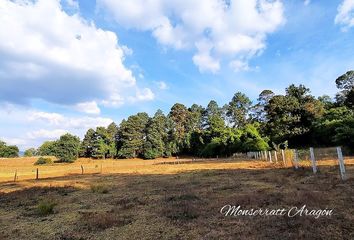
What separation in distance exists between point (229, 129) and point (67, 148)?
150 ft

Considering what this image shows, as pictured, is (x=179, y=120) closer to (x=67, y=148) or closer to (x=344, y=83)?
(x=67, y=148)

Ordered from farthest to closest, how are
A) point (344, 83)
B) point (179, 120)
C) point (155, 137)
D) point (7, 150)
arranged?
point (7, 150) → point (179, 120) → point (155, 137) → point (344, 83)

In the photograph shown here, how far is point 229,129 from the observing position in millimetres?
78500

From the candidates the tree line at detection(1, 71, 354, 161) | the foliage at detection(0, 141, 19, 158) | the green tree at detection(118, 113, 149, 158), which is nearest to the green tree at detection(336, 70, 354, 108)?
the tree line at detection(1, 71, 354, 161)

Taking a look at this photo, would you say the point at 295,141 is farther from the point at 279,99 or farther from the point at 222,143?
the point at 222,143

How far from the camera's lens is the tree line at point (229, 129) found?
56125 millimetres

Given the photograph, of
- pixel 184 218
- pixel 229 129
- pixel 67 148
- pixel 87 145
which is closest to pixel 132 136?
pixel 87 145

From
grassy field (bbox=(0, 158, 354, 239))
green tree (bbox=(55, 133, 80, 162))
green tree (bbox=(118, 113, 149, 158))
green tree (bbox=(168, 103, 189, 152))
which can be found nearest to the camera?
grassy field (bbox=(0, 158, 354, 239))

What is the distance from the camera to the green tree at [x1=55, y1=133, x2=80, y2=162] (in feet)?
284

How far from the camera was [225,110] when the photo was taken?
359 feet

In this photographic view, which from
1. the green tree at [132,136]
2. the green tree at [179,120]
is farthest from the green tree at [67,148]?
the green tree at [179,120]

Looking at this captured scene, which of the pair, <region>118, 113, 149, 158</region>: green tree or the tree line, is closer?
the tree line

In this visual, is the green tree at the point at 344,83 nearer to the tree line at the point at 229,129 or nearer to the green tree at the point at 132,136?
the tree line at the point at 229,129

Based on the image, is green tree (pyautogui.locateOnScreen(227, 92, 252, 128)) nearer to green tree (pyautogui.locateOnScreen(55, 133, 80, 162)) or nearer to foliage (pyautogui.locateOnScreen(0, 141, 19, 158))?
green tree (pyautogui.locateOnScreen(55, 133, 80, 162))
